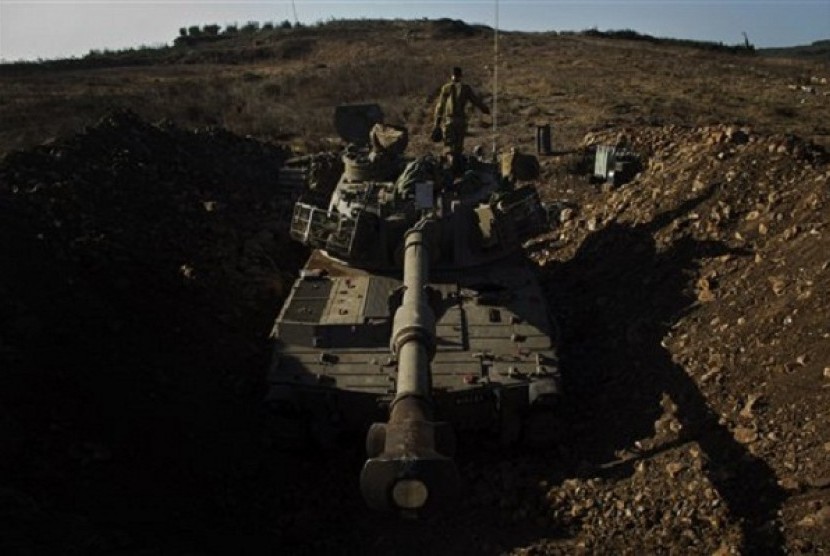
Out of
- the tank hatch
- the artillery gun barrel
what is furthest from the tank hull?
the tank hatch

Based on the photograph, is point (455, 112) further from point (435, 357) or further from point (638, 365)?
point (435, 357)

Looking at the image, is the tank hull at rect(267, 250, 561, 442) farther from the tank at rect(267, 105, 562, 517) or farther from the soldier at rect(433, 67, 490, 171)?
the soldier at rect(433, 67, 490, 171)

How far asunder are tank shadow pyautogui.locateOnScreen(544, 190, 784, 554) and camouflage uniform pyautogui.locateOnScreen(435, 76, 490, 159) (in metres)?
2.96

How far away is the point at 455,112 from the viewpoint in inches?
615

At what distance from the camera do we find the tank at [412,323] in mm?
7402

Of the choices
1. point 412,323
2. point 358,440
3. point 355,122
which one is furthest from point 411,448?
point 355,122

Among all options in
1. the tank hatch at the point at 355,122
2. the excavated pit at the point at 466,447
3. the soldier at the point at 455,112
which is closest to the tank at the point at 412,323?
the soldier at the point at 455,112

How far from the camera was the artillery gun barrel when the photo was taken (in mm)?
6637

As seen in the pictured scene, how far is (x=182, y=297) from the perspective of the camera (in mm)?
13922

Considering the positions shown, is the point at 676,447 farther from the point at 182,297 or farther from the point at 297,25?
the point at 297,25

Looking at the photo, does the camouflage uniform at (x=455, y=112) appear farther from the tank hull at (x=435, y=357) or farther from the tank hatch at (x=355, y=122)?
the tank hull at (x=435, y=357)

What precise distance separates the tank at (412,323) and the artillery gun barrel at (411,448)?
0.01m

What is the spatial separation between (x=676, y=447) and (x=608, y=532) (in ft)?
4.83

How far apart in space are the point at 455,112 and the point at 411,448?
9636mm
